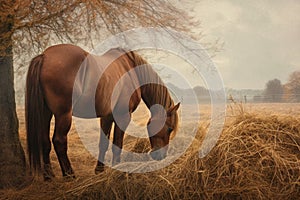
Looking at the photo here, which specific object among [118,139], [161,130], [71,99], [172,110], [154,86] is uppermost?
[154,86]

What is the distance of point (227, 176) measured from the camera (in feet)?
9.50

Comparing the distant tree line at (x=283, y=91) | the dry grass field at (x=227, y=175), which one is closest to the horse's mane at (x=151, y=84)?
the dry grass field at (x=227, y=175)

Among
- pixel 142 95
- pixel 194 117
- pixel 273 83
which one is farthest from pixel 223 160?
pixel 273 83

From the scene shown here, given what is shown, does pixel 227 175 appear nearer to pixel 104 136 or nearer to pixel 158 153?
pixel 158 153

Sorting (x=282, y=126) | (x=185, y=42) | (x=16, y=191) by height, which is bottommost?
(x=16, y=191)

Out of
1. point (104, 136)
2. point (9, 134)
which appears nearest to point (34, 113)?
point (9, 134)

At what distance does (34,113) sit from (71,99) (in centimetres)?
40

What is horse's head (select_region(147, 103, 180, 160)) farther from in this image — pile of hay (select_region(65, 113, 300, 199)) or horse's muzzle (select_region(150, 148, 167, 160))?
pile of hay (select_region(65, 113, 300, 199))

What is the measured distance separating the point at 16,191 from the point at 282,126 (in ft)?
9.61

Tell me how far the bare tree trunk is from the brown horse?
61 cm

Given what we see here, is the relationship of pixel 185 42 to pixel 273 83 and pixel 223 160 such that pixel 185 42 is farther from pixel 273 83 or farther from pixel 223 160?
pixel 273 83

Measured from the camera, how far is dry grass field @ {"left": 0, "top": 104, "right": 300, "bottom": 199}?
2.88 metres

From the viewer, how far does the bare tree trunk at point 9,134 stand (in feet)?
13.1

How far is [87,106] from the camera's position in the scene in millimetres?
3732
